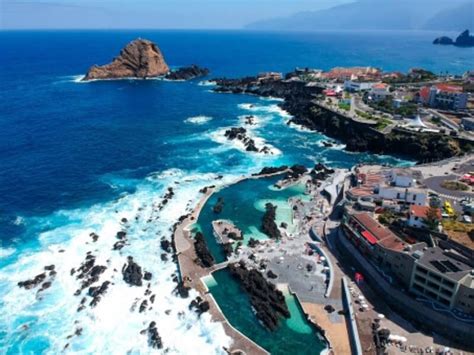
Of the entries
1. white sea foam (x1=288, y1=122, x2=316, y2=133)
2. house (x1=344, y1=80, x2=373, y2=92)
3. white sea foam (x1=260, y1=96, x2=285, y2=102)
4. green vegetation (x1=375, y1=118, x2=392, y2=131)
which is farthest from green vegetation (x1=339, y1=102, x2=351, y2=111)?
white sea foam (x1=260, y1=96, x2=285, y2=102)

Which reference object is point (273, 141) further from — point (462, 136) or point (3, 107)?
point (3, 107)

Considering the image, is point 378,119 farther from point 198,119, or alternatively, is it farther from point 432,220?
point 432,220

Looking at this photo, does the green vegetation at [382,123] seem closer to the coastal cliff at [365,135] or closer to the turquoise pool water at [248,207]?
the coastal cliff at [365,135]

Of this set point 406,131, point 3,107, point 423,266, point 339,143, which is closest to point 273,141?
point 339,143

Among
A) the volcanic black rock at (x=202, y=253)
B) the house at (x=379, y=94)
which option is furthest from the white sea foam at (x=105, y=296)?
the house at (x=379, y=94)

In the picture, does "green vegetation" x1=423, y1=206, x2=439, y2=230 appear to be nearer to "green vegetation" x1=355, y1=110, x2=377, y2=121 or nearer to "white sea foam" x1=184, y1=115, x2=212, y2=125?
"green vegetation" x1=355, y1=110, x2=377, y2=121

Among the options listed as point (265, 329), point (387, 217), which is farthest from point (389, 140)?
point (265, 329)
